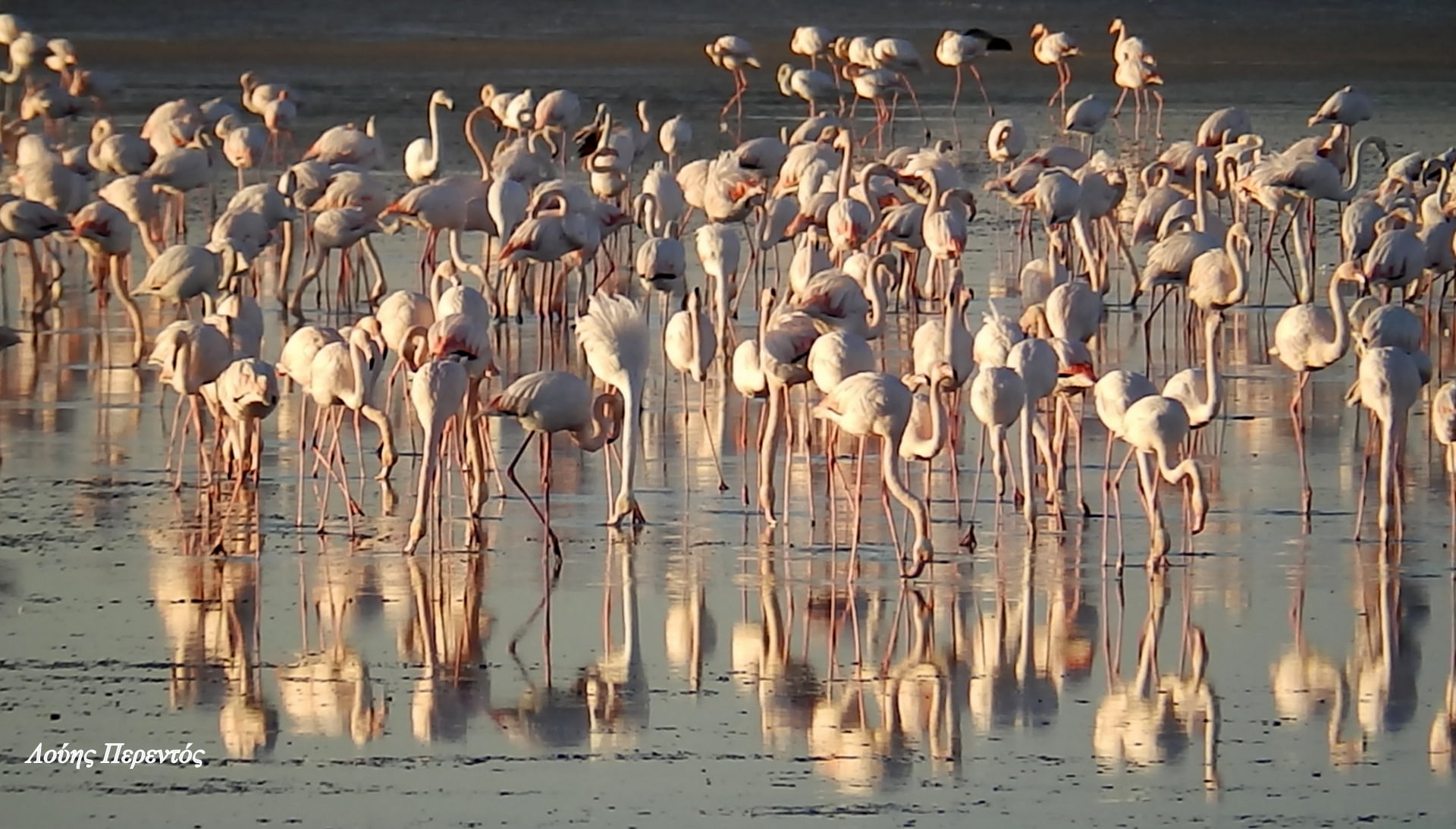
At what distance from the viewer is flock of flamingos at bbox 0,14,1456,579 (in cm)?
939

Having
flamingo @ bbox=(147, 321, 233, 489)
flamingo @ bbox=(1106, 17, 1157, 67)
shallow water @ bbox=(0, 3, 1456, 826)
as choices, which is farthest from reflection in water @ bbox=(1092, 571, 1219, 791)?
flamingo @ bbox=(1106, 17, 1157, 67)

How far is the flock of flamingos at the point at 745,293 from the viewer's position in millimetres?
9391

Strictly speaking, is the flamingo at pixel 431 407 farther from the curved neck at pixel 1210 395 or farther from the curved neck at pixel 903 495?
the curved neck at pixel 1210 395

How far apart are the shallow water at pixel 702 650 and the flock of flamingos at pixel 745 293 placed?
7.5 inches

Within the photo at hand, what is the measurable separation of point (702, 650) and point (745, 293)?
7.68 meters

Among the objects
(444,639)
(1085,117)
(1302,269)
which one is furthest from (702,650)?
(1085,117)

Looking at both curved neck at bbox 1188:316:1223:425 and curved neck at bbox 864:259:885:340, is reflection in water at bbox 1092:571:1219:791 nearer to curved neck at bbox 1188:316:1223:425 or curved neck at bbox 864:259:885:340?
curved neck at bbox 1188:316:1223:425

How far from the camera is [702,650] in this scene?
26.8ft

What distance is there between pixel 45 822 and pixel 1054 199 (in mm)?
8639

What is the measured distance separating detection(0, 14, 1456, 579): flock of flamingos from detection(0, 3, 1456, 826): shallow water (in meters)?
0.19

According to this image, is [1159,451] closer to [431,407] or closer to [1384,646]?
[1384,646]

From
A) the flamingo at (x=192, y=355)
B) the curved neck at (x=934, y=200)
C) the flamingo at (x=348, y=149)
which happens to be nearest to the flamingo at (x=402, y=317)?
the flamingo at (x=192, y=355)

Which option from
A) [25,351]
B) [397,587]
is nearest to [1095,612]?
[397,587]

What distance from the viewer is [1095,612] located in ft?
27.9
